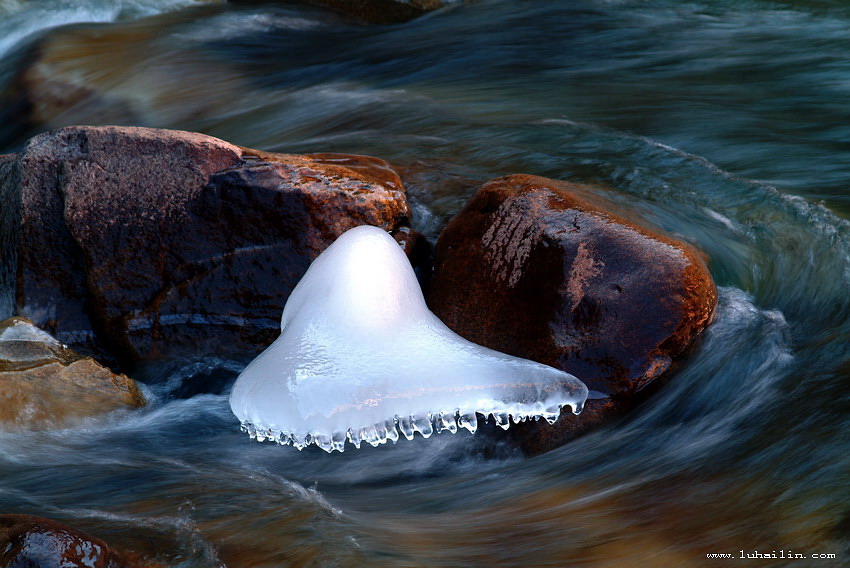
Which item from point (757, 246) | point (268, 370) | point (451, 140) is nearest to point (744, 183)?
point (757, 246)

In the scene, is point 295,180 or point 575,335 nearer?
point 575,335

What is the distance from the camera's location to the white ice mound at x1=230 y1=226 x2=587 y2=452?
3.41 m

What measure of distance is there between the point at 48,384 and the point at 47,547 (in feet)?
5.69

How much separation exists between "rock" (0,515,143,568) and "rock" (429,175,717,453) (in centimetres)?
190

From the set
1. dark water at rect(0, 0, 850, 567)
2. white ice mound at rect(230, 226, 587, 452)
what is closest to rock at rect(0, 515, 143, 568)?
dark water at rect(0, 0, 850, 567)

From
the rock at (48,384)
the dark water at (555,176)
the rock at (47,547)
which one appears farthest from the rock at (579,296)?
the rock at (47,547)

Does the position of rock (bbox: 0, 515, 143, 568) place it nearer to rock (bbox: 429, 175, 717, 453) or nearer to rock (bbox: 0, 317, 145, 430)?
rock (bbox: 0, 317, 145, 430)

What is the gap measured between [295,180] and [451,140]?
6.42 ft

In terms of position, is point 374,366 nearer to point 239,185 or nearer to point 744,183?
point 239,185

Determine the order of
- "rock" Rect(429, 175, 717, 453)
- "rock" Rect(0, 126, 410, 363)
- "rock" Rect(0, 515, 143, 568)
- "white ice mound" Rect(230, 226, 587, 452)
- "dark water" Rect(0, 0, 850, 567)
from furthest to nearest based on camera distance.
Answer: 1. "rock" Rect(0, 126, 410, 363)
2. "rock" Rect(429, 175, 717, 453)
3. "white ice mound" Rect(230, 226, 587, 452)
4. "dark water" Rect(0, 0, 850, 567)
5. "rock" Rect(0, 515, 143, 568)

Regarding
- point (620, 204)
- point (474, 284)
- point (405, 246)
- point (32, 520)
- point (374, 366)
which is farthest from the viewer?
point (620, 204)

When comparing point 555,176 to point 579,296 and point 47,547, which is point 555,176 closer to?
point 579,296

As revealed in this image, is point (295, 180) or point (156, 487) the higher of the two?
point (295, 180)

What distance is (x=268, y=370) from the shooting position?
3.60m
